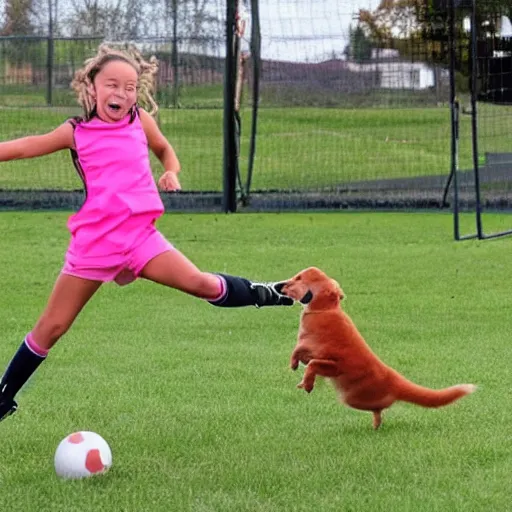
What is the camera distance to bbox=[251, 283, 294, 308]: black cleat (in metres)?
5.44

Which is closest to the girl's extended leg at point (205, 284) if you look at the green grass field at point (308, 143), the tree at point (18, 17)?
the green grass field at point (308, 143)

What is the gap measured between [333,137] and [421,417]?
10.1m

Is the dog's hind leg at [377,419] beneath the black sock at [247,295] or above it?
beneath

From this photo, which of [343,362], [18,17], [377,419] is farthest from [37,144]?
[18,17]

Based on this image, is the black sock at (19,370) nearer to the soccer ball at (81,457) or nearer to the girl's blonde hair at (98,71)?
the soccer ball at (81,457)

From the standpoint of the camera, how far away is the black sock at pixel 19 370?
5297 mm

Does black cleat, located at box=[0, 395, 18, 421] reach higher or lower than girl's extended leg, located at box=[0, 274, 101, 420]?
lower

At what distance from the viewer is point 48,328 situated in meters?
5.23

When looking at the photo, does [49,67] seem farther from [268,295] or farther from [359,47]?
[268,295]

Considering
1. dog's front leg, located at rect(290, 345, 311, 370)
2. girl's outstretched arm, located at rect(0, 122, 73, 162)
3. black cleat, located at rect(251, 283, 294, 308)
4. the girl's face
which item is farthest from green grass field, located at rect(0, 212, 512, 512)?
the girl's face

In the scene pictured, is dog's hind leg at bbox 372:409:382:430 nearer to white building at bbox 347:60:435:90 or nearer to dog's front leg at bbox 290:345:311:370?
dog's front leg at bbox 290:345:311:370

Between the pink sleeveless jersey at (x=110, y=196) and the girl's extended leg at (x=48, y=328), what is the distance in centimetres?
11

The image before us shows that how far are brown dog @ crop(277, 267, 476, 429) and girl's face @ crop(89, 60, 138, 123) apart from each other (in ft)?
3.63

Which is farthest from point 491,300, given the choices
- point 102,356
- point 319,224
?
point 319,224
